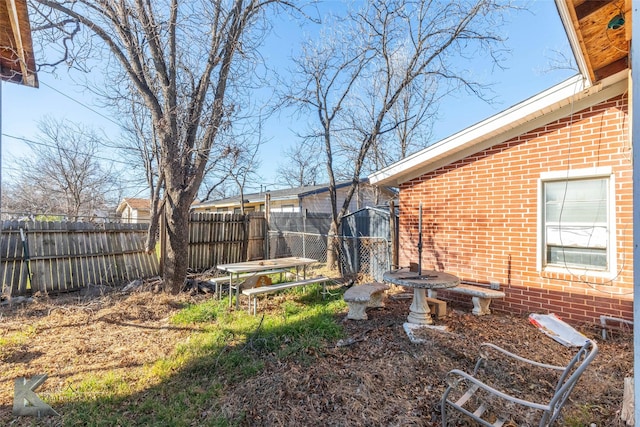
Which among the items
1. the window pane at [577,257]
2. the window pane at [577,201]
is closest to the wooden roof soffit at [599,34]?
the window pane at [577,201]

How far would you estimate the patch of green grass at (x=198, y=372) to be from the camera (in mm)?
2814

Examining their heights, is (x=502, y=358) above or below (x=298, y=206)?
below

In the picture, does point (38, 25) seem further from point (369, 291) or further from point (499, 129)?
point (499, 129)

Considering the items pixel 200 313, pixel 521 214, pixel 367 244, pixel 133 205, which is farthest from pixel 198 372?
pixel 133 205

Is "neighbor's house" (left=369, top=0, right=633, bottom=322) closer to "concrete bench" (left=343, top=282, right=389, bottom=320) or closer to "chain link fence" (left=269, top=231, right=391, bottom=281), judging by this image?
"concrete bench" (left=343, top=282, right=389, bottom=320)

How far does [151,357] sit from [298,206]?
1285 centimetres

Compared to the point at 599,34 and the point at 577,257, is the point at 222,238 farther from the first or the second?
the point at 599,34

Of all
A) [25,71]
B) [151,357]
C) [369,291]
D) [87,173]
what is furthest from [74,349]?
[87,173]

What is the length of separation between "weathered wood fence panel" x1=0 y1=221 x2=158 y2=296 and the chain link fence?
14.2 ft

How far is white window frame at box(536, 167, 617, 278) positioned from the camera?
13.6 ft

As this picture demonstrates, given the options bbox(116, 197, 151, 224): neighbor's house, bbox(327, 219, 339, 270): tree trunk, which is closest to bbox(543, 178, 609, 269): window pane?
bbox(327, 219, 339, 270): tree trunk

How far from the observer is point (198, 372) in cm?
356

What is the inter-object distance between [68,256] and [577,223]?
9707 mm

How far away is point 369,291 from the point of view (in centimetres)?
510
